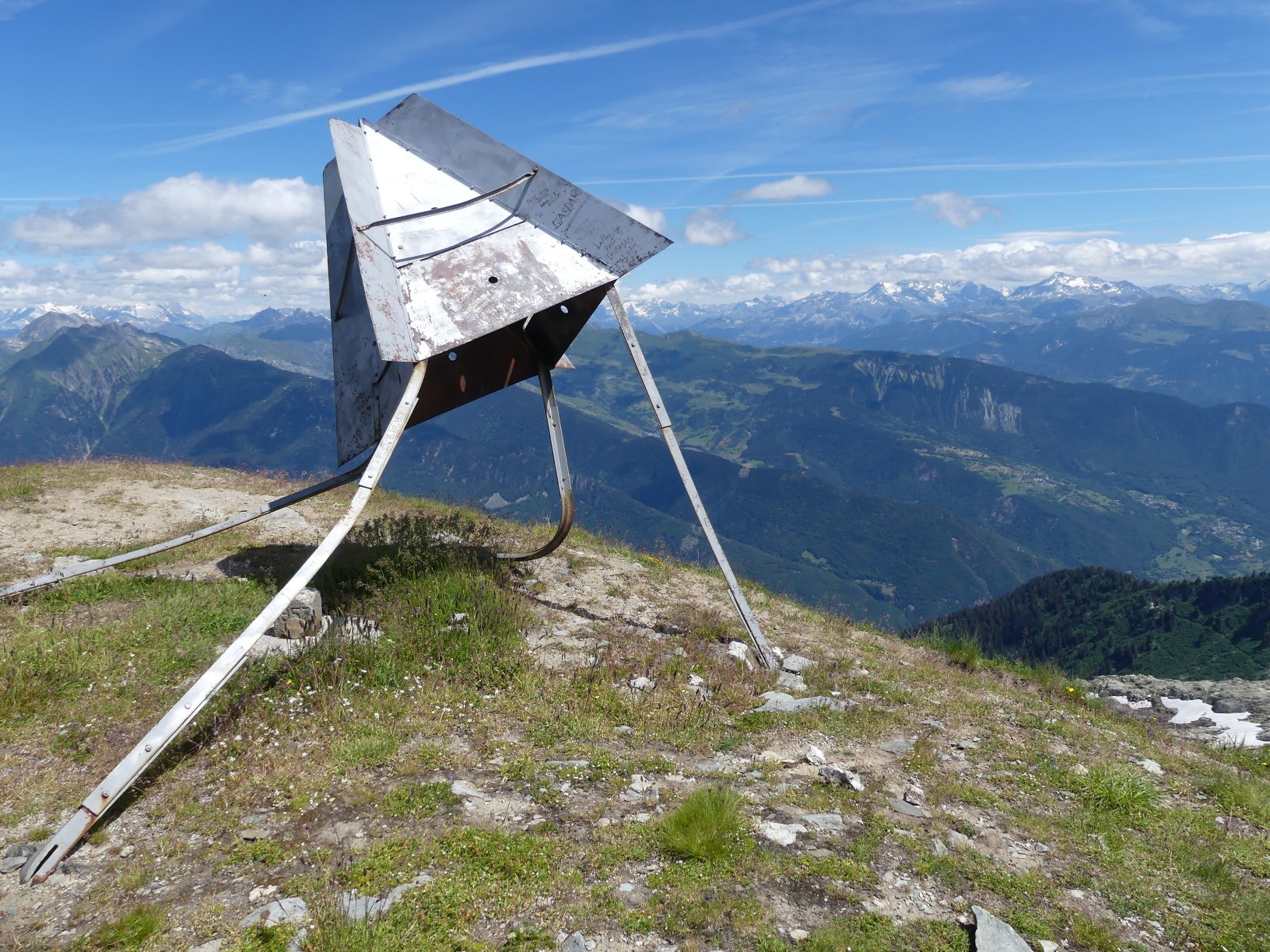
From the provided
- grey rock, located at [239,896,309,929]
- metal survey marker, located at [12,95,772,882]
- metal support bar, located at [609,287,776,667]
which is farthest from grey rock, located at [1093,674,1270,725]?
grey rock, located at [239,896,309,929]

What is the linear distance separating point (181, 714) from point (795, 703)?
6.82 meters

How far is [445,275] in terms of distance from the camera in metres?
9.12

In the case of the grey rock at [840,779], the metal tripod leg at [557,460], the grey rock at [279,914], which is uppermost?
the metal tripod leg at [557,460]

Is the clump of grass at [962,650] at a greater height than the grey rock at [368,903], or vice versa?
the grey rock at [368,903]

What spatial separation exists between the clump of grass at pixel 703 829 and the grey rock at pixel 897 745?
2.77 m

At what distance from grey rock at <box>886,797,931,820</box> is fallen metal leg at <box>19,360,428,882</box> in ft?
20.2

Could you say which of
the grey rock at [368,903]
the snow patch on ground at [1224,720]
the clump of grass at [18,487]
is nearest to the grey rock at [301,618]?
the grey rock at [368,903]

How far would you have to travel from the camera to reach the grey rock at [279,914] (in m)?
4.69

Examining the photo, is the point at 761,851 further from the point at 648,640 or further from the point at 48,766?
the point at 48,766

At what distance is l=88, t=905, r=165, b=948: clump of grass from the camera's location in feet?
14.6

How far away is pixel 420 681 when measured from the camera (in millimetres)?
8305

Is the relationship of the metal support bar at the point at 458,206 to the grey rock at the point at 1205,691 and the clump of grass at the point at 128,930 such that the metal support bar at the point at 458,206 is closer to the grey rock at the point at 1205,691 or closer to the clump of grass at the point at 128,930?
the clump of grass at the point at 128,930

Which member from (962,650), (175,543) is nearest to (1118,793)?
(962,650)

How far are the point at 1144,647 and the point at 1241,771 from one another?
490 ft
